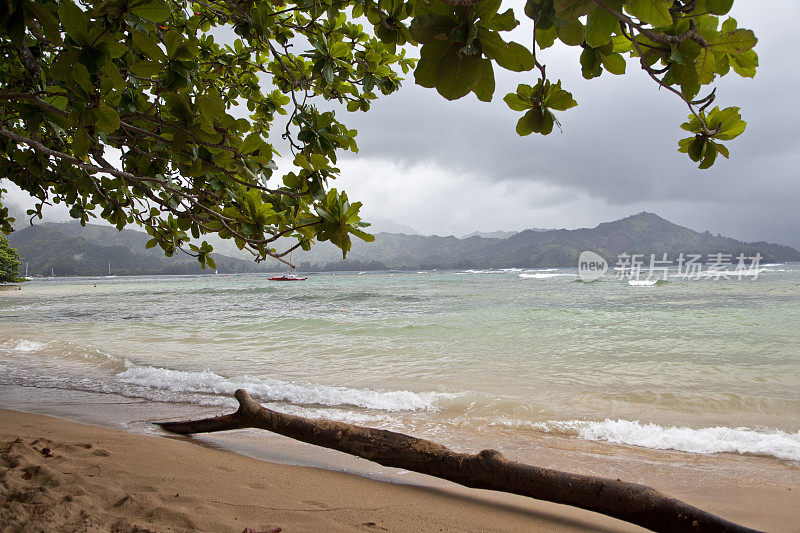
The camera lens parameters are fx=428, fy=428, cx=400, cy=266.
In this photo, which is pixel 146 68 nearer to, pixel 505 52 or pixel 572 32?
pixel 505 52

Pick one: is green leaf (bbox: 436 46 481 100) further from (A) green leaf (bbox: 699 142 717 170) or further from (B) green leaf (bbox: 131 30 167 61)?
(B) green leaf (bbox: 131 30 167 61)

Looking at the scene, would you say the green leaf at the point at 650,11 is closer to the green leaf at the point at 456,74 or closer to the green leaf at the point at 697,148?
the green leaf at the point at 456,74

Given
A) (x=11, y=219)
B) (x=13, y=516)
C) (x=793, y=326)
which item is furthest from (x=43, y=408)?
(x=793, y=326)

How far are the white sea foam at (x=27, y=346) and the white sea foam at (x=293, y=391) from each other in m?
3.73

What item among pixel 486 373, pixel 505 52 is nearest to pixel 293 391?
pixel 486 373

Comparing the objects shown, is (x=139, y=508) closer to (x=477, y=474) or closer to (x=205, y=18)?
(x=477, y=474)

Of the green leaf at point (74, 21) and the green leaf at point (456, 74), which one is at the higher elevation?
the green leaf at point (74, 21)

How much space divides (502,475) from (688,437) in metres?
2.44

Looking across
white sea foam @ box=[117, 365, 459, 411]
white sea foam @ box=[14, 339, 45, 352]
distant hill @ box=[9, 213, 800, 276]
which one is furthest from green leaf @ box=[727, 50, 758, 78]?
distant hill @ box=[9, 213, 800, 276]

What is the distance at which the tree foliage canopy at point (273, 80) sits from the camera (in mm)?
859

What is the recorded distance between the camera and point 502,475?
1.94 meters

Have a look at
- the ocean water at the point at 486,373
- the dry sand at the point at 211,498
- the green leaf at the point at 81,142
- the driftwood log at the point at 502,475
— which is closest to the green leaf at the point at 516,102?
the green leaf at the point at 81,142

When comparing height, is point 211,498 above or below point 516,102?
below

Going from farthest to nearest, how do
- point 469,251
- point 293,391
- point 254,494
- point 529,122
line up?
point 469,251 < point 293,391 < point 254,494 < point 529,122
